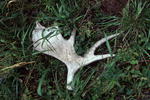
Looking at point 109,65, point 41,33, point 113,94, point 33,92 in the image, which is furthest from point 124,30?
point 33,92

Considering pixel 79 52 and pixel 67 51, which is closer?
pixel 67 51

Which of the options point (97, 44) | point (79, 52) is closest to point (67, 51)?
point (79, 52)

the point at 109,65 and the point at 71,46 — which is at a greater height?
the point at 71,46

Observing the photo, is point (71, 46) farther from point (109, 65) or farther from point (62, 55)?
point (109, 65)

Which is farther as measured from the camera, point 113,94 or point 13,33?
point 13,33

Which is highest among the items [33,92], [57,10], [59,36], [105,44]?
[57,10]

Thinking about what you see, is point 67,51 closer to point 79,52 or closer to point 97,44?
point 79,52

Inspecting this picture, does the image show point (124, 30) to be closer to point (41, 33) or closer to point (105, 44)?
point (105, 44)
